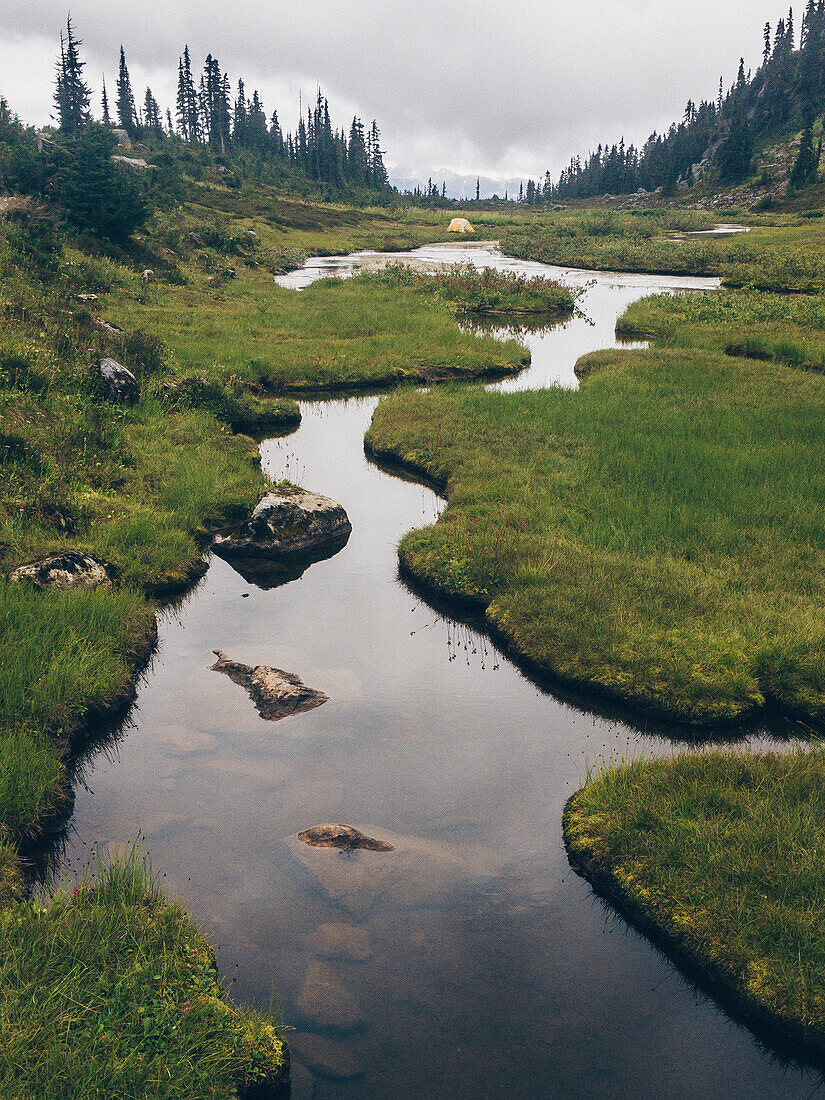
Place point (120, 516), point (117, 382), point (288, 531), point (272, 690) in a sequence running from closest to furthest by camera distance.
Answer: point (272, 690)
point (120, 516)
point (288, 531)
point (117, 382)

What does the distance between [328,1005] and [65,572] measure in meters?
8.15

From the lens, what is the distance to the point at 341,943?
6.44m

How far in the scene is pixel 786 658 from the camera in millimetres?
9977

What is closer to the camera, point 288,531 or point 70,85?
point 288,531

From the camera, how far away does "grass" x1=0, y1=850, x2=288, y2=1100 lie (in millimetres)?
4773

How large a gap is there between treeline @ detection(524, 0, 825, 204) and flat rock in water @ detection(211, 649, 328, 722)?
12881cm

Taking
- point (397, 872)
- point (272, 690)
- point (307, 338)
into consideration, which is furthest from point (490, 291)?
point (397, 872)

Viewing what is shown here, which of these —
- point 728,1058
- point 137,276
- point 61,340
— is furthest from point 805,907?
point 137,276

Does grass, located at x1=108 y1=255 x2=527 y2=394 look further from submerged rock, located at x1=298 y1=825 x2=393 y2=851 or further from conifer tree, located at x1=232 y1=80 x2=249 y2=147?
conifer tree, located at x1=232 y1=80 x2=249 y2=147

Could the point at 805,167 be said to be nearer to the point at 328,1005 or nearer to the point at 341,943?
the point at 341,943

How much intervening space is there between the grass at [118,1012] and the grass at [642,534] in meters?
6.32

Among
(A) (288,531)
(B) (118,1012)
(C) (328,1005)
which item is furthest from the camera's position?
(A) (288,531)

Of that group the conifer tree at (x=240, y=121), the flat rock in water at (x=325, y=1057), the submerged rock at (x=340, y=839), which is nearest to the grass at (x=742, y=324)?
the submerged rock at (x=340, y=839)

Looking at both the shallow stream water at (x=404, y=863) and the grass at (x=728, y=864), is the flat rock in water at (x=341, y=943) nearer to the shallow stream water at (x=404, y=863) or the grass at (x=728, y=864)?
the shallow stream water at (x=404, y=863)
